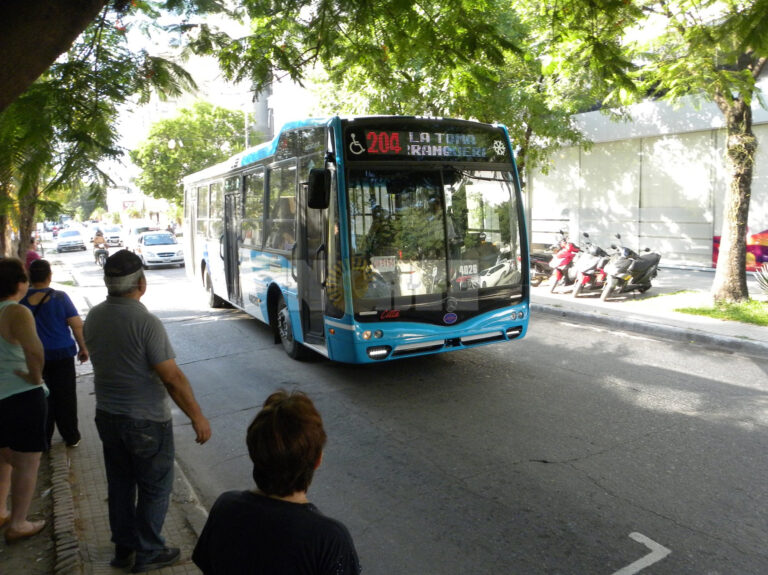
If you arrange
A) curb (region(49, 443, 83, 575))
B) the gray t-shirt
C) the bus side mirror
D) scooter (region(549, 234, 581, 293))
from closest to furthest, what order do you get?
the gray t-shirt → curb (region(49, 443, 83, 575)) → the bus side mirror → scooter (region(549, 234, 581, 293))

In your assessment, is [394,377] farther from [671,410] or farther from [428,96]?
[428,96]

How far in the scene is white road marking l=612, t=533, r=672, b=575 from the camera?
359cm

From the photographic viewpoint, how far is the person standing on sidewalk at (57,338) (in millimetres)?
4971

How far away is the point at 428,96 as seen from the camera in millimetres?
13281

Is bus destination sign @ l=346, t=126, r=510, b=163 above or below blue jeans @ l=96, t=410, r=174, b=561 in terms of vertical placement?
above

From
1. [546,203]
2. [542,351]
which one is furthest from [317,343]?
[546,203]

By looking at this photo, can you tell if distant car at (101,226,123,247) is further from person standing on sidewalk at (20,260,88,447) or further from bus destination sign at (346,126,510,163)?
person standing on sidewalk at (20,260,88,447)

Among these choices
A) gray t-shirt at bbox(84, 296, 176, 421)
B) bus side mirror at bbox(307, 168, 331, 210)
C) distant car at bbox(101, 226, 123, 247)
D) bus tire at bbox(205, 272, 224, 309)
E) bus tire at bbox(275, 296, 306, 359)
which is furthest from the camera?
distant car at bbox(101, 226, 123, 247)

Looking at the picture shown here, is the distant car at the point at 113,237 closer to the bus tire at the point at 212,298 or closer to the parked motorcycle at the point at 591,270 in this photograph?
the bus tire at the point at 212,298

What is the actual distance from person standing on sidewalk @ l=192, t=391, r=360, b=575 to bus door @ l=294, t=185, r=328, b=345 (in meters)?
5.26

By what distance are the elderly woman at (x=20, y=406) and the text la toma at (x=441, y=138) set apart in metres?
4.53

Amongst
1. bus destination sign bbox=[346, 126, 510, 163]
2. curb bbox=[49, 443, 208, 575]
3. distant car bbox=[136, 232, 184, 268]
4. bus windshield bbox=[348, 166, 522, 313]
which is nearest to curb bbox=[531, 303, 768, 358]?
bus windshield bbox=[348, 166, 522, 313]

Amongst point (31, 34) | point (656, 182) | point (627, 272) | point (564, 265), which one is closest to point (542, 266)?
point (564, 265)

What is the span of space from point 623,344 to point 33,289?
777cm
